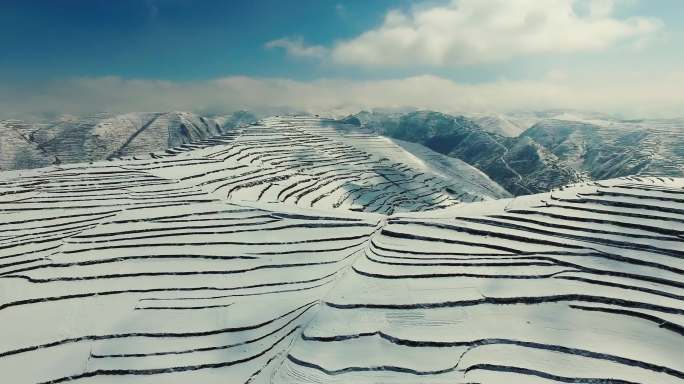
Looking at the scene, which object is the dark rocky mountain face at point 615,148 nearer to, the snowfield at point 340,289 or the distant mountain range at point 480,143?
the distant mountain range at point 480,143

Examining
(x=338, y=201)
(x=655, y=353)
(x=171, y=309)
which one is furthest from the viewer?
(x=338, y=201)

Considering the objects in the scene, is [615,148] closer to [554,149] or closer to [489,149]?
[554,149]

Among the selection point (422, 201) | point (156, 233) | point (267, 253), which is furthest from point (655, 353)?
point (422, 201)

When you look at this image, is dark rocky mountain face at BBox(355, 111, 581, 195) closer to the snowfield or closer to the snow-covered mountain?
the snowfield

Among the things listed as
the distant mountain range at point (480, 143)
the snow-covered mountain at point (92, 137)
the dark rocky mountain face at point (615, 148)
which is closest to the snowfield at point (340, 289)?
the distant mountain range at point (480, 143)

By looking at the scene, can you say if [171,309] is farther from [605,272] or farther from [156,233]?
[605,272]

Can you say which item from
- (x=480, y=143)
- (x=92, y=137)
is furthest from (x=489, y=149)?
(x=92, y=137)
